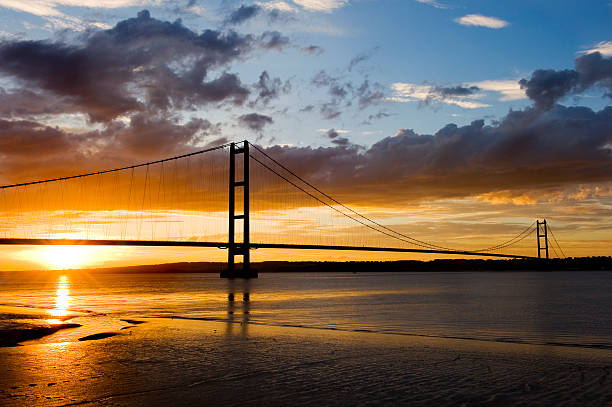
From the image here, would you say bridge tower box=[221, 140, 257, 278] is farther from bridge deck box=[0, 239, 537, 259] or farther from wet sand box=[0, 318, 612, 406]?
wet sand box=[0, 318, 612, 406]

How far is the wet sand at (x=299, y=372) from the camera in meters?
6.48

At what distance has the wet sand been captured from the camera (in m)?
6.48

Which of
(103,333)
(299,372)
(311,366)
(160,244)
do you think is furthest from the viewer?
(160,244)

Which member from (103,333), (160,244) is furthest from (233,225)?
(103,333)

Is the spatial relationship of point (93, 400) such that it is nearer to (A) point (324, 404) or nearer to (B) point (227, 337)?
(A) point (324, 404)

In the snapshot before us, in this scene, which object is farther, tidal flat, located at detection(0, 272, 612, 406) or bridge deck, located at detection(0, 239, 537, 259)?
bridge deck, located at detection(0, 239, 537, 259)

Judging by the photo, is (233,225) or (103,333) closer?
(103,333)

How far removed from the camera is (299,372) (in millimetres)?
8250

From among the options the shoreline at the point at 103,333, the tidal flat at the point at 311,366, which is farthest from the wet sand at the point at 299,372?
the shoreline at the point at 103,333

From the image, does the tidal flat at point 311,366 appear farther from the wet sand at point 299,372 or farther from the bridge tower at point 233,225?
the bridge tower at point 233,225

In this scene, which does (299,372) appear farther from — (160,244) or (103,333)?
(160,244)

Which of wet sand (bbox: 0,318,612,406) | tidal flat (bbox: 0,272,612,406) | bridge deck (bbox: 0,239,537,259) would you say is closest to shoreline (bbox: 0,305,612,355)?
tidal flat (bbox: 0,272,612,406)

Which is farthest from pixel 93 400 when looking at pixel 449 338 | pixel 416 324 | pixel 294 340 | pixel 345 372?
pixel 416 324

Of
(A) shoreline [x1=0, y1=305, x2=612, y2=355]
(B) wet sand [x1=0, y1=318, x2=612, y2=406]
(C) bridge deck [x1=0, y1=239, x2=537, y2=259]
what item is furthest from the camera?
(C) bridge deck [x1=0, y1=239, x2=537, y2=259]
